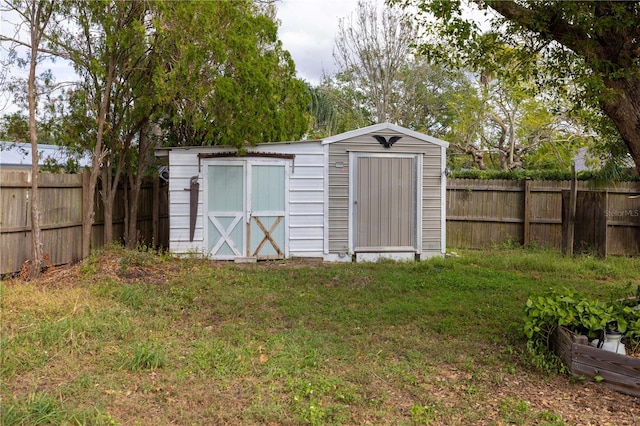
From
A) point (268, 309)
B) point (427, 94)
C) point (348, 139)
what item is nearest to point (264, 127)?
point (348, 139)

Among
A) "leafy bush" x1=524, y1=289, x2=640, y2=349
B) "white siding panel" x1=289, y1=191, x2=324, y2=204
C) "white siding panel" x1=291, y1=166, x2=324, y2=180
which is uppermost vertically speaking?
"white siding panel" x1=291, y1=166, x2=324, y2=180

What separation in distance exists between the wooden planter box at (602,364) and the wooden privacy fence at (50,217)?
6.92 m

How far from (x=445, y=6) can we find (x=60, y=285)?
221 inches

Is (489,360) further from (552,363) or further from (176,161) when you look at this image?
(176,161)

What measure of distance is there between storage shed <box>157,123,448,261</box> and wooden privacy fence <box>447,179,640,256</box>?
2079 millimetres

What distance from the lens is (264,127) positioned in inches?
356

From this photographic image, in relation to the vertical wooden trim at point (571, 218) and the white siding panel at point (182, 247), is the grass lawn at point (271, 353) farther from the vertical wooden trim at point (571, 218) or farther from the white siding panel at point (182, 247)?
the vertical wooden trim at point (571, 218)

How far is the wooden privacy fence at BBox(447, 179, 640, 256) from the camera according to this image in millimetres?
10438

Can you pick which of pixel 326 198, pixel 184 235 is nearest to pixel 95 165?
pixel 184 235

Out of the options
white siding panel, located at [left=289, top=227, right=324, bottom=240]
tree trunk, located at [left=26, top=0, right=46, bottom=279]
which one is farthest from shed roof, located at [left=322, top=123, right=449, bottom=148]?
tree trunk, located at [left=26, top=0, right=46, bottom=279]

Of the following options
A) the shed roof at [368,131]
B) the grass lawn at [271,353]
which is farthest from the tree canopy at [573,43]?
the shed roof at [368,131]

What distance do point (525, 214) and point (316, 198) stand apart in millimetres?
4958

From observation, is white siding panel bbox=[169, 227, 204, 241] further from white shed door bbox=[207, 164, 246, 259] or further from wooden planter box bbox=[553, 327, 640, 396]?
wooden planter box bbox=[553, 327, 640, 396]

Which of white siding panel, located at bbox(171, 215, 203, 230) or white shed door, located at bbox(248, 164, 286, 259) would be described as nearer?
white siding panel, located at bbox(171, 215, 203, 230)
